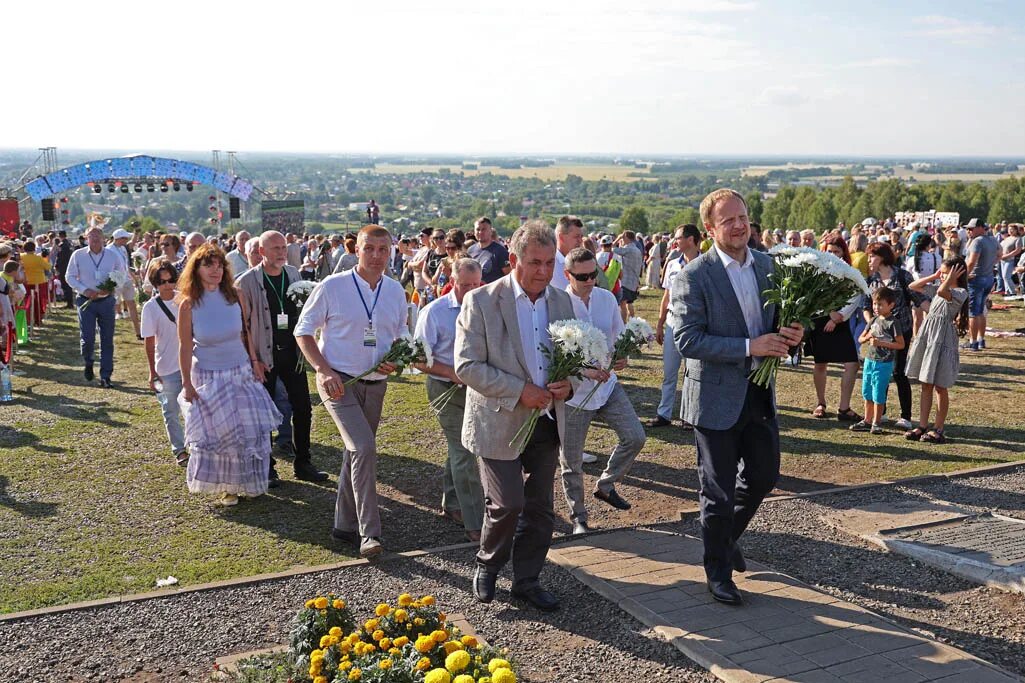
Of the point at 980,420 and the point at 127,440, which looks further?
the point at 980,420

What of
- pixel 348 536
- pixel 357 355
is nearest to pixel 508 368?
pixel 357 355

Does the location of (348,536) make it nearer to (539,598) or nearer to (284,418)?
(539,598)

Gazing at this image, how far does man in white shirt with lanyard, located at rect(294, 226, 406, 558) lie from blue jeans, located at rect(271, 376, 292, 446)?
2.97 m

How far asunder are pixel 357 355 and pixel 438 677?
322cm

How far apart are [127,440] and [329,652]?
6888 mm

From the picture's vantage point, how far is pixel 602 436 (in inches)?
411

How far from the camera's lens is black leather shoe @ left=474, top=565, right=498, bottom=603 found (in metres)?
5.77

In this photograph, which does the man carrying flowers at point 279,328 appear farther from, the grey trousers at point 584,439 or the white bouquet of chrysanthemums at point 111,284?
the white bouquet of chrysanthemums at point 111,284

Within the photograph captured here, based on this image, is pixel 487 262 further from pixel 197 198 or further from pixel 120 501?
pixel 197 198

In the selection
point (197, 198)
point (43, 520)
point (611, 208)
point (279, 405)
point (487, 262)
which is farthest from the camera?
point (197, 198)

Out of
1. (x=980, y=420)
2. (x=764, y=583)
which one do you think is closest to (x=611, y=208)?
(x=980, y=420)

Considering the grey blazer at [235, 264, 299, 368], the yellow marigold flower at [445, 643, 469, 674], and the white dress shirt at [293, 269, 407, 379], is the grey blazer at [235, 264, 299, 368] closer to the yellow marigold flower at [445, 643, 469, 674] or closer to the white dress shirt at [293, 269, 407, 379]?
the white dress shirt at [293, 269, 407, 379]

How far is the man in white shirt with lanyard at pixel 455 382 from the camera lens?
688cm

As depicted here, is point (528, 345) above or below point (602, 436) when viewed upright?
above
